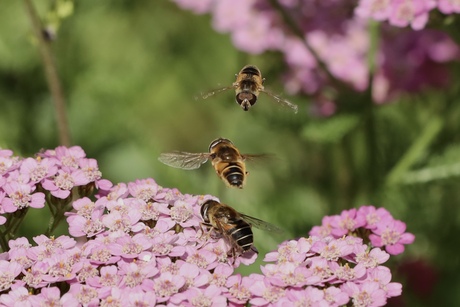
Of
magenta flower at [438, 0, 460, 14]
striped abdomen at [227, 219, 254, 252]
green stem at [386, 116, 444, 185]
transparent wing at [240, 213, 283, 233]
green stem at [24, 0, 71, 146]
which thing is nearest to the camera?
striped abdomen at [227, 219, 254, 252]

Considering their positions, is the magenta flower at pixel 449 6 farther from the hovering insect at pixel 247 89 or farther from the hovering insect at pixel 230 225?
the hovering insect at pixel 230 225

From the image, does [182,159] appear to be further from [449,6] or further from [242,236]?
[449,6]

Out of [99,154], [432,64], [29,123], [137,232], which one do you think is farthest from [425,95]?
[137,232]

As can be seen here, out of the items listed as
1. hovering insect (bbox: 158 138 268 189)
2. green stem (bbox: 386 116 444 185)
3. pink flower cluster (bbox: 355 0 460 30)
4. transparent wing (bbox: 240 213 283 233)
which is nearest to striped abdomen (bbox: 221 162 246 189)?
hovering insect (bbox: 158 138 268 189)

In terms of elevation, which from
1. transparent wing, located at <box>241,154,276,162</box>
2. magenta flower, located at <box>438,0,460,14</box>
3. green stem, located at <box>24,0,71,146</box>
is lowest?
transparent wing, located at <box>241,154,276,162</box>

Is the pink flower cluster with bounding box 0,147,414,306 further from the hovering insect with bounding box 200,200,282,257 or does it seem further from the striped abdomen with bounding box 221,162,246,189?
the striped abdomen with bounding box 221,162,246,189

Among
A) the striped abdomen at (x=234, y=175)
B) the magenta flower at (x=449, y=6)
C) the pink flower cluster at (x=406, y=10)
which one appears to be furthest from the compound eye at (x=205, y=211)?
the magenta flower at (x=449, y=6)
